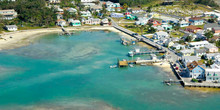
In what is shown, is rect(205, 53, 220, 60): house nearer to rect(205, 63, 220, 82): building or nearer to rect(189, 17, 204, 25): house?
rect(205, 63, 220, 82): building

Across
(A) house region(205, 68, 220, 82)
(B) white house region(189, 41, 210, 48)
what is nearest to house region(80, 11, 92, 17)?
(B) white house region(189, 41, 210, 48)


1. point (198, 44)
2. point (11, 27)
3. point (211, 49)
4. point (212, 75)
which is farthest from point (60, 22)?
point (212, 75)

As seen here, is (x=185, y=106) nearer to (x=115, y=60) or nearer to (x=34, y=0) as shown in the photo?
(x=115, y=60)

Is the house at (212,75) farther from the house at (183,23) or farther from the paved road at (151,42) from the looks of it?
the house at (183,23)

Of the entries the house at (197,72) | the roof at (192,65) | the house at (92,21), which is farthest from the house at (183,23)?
the house at (197,72)

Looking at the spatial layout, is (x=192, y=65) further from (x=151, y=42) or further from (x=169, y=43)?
(x=151, y=42)

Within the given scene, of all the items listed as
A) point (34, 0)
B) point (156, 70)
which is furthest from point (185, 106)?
point (34, 0)
